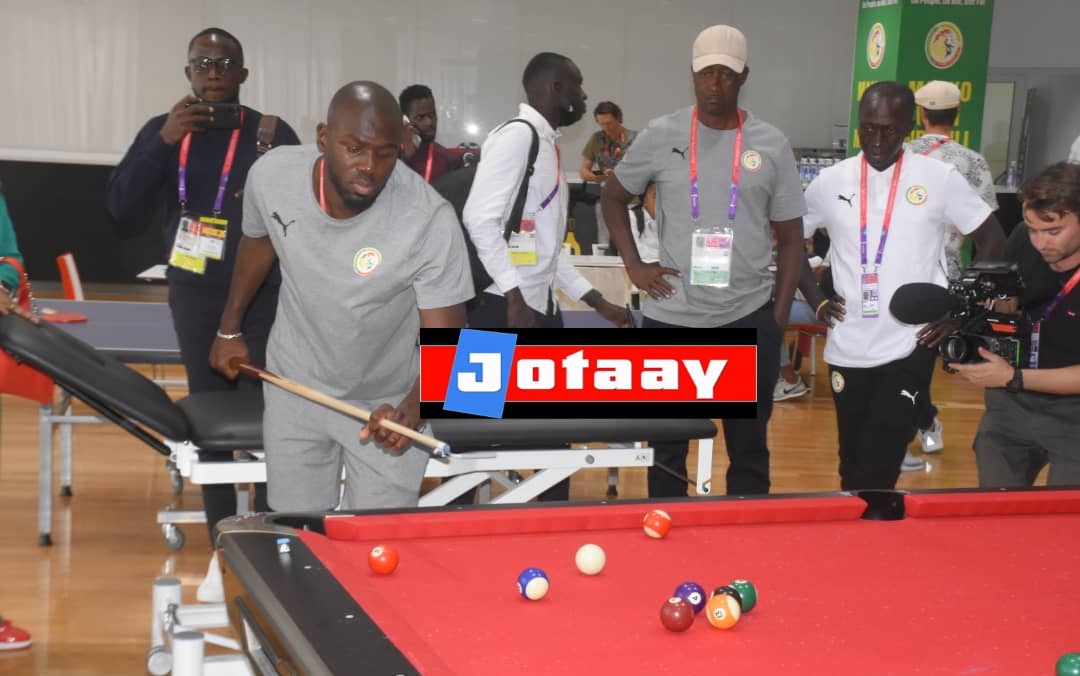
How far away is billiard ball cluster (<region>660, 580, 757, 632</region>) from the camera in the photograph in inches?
67.7

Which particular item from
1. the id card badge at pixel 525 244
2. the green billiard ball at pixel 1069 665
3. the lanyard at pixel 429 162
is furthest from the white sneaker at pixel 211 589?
the green billiard ball at pixel 1069 665

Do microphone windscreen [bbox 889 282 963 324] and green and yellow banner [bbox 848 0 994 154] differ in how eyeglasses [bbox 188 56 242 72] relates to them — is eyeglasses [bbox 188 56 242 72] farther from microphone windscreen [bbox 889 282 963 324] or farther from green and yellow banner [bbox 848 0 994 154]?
green and yellow banner [bbox 848 0 994 154]

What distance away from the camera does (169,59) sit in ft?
37.1

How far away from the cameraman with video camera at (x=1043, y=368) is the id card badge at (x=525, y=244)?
1318mm

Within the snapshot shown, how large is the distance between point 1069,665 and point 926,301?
1.57m

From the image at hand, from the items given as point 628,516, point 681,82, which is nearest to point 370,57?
point 681,82

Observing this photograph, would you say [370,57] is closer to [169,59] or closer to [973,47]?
[169,59]

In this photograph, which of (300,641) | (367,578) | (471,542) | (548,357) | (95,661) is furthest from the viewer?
(548,357)

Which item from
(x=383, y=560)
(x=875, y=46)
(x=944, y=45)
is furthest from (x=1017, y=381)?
(x=875, y=46)

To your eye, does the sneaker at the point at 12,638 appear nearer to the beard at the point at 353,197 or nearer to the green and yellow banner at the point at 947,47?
the beard at the point at 353,197

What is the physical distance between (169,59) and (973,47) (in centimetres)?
694

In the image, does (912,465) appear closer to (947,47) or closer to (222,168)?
(222,168)

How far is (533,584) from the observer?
5.97 feet

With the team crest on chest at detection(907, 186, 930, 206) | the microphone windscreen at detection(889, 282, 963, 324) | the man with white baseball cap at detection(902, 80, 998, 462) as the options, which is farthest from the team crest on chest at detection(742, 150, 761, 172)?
the man with white baseball cap at detection(902, 80, 998, 462)
